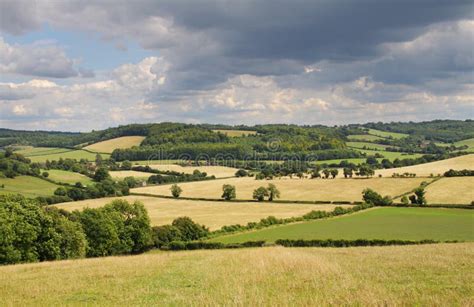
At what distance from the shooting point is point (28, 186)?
131625mm

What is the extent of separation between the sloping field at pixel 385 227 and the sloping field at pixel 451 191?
7.54 meters

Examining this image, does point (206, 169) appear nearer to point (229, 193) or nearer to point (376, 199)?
point (229, 193)

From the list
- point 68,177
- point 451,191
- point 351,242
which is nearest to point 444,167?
point 451,191

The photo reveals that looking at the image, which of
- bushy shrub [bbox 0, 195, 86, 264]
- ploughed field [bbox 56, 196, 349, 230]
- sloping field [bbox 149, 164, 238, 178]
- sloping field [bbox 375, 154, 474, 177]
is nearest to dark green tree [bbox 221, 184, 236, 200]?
ploughed field [bbox 56, 196, 349, 230]

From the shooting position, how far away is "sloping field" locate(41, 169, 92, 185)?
489 feet

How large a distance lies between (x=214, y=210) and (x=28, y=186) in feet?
194

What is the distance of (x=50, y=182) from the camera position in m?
143

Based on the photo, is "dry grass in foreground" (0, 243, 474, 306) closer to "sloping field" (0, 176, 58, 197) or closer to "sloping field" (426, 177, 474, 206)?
"sloping field" (426, 177, 474, 206)

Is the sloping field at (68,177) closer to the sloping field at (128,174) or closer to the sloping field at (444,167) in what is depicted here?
the sloping field at (128,174)

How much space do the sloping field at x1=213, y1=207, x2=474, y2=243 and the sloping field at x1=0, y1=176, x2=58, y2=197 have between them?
7561cm

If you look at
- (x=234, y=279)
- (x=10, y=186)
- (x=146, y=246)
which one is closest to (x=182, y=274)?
(x=234, y=279)

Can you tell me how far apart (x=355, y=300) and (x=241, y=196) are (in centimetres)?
11237

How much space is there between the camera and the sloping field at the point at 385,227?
62750 mm

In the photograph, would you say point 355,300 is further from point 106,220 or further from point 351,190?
point 351,190
